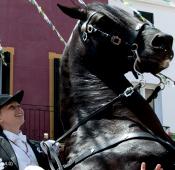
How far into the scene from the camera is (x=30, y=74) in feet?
49.1

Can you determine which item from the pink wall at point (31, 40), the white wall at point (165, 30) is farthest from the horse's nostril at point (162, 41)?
the white wall at point (165, 30)

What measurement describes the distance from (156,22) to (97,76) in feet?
44.1

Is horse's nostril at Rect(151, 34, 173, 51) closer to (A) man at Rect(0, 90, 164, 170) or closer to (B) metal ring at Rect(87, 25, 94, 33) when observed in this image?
(B) metal ring at Rect(87, 25, 94, 33)

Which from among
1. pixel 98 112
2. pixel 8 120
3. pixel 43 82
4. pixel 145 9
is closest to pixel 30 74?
pixel 43 82

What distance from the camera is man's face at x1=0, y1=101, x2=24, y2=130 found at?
13.8ft

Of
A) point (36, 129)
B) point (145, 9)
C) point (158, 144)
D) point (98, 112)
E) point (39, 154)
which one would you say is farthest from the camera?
point (145, 9)

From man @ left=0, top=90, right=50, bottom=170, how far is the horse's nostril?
1.09 metres

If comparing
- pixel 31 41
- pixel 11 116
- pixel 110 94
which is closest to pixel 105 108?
pixel 110 94

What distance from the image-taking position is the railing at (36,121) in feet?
47.3

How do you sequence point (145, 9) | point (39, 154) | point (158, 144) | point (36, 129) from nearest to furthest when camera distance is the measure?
point (158, 144), point (39, 154), point (36, 129), point (145, 9)

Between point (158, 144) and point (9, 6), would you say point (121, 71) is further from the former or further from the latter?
point (9, 6)

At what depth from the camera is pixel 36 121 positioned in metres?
14.6

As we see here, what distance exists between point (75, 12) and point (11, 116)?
42.8 inches

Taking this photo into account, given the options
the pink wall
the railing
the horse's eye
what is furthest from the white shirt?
the pink wall
